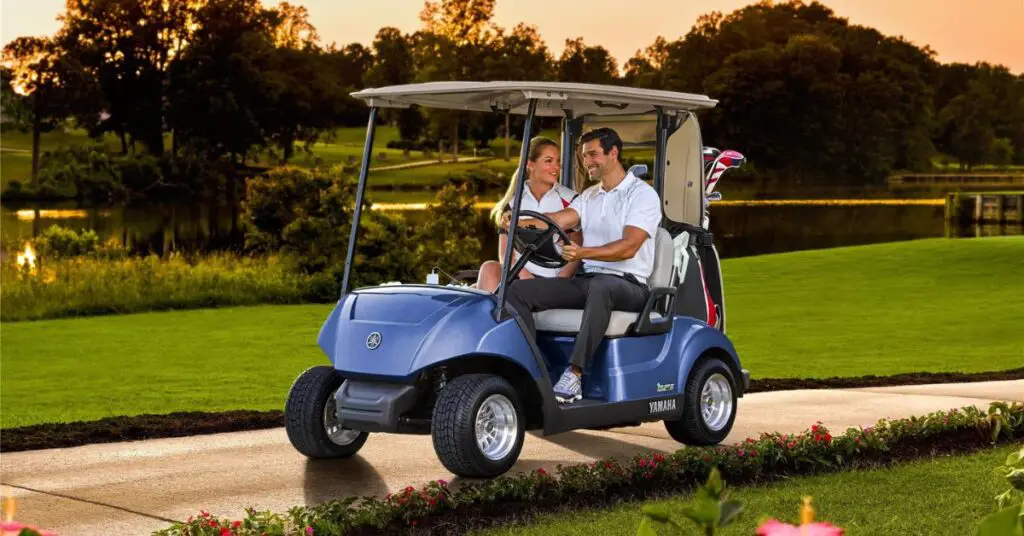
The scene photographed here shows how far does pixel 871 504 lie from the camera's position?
634 centimetres

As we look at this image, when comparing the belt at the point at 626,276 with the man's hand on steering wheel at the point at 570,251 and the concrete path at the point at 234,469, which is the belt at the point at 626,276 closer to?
the man's hand on steering wheel at the point at 570,251

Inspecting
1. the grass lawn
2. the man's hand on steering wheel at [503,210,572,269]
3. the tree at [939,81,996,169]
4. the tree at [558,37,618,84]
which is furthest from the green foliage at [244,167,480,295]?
the tree at [939,81,996,169]

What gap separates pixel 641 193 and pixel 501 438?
1.48 m

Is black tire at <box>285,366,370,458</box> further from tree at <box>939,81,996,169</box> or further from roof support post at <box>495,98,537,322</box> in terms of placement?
tree at <box>939,81,996,169</box>

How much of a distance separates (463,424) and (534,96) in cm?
157

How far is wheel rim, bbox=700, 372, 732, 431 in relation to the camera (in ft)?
26.1

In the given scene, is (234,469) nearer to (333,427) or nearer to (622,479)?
(333,427)

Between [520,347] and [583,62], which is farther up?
[583,62]

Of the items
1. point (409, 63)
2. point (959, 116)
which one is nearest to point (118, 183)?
point (409, 63)

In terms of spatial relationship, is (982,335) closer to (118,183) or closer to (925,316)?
(925,316)

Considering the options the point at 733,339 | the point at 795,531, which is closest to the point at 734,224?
the point at 733,339

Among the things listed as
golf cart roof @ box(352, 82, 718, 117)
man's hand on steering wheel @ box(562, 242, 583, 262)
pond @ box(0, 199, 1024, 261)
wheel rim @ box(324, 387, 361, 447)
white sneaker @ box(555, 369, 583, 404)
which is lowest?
pond @ box(0, 199, 1024, 261)

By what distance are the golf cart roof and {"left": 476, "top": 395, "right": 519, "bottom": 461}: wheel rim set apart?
4.73 ft

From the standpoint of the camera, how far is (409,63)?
4225 inches
